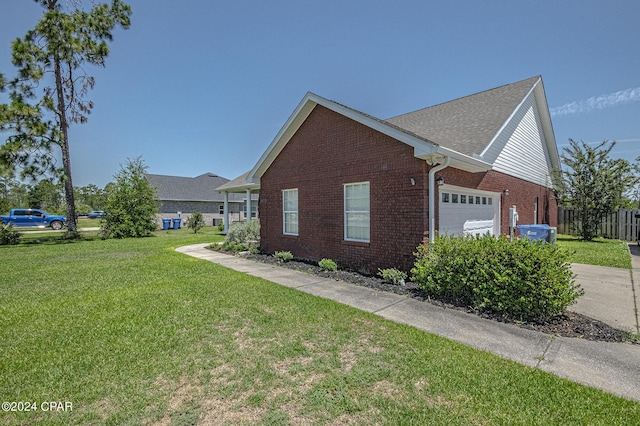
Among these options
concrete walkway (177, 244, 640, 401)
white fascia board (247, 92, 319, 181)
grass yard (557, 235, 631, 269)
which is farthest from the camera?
white fascia board (247, 92, 319, 181)

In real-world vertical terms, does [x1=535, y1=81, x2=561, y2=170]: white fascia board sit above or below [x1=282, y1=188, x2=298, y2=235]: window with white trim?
above

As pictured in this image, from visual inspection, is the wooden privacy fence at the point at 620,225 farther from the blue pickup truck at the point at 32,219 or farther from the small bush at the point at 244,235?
the blue pickup truck at the point at 32,219

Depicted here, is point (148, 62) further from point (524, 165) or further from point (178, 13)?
point (524, 165)

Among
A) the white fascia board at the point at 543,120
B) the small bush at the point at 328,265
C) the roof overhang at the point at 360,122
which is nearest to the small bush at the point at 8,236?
the roof overhang at the point at 360,122

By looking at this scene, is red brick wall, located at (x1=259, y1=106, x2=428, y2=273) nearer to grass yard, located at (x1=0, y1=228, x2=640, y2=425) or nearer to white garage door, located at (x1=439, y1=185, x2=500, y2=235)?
white garage door, located at (x1=439, y1=185, x2=500, y2=235)

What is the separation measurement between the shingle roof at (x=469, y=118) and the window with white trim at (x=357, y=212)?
3199mm

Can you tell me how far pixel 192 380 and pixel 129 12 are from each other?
24.1m

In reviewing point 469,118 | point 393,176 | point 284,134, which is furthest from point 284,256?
point 469,118

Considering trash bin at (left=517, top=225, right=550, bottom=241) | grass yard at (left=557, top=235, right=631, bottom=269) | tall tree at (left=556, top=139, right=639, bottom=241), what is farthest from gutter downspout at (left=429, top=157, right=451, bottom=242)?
tall tree at (left=556, top=139, right=639, bottom=241)

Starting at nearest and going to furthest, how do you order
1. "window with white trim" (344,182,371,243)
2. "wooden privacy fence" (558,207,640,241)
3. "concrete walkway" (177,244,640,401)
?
"concrete walkway" (177,244,640,401) < "window with white trim" (344,182,371,243) < "wooden privacy fence" (558,207,640,241)

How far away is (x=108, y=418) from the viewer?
2438 millimetres

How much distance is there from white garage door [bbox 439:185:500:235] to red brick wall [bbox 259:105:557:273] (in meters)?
0.31

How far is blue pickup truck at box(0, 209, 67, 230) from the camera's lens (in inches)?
1082

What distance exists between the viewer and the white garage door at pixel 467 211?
7798 millimetres
